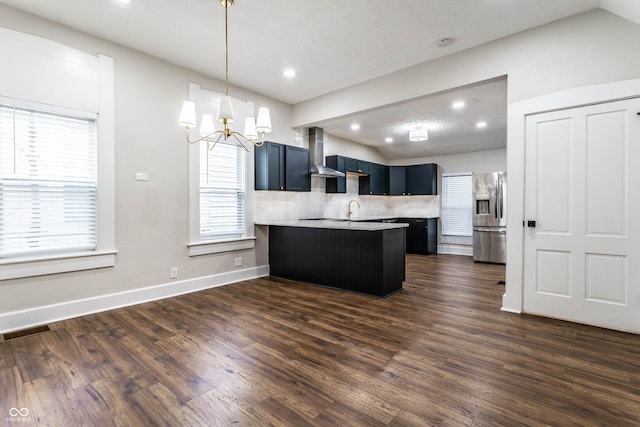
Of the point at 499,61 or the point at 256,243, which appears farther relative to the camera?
the point at 256,243

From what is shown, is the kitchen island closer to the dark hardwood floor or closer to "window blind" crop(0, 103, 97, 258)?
the dark hardwood floor

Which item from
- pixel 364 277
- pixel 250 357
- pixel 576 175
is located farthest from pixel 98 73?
pixel 576 175

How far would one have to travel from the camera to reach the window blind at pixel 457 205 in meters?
7.98

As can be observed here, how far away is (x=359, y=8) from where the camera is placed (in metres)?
2.97

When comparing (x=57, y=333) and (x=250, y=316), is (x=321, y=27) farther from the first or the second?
(x=57, y=333)

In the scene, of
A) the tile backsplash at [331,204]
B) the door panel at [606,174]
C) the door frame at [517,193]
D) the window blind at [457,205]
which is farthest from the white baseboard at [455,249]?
the door panel at [606,174]

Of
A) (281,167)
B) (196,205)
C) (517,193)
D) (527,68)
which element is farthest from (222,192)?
(527,68)

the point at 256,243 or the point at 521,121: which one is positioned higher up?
the point at 521,121

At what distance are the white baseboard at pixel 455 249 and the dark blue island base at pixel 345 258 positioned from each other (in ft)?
13.9

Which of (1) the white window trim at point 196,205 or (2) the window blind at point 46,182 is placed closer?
(2) the window blind at point 46,182

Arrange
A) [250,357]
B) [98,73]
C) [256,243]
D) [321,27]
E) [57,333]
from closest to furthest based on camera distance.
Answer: [250,357], [57,333], [321,27], [98,73], [256,243]

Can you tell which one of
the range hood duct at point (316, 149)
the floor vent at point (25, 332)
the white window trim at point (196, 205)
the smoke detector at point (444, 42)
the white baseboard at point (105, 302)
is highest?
the smoke detector at point (444, 42)

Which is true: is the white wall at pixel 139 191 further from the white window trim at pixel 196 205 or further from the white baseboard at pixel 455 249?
the white baseboard at pixel 455 249

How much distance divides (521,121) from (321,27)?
2376 millimetres
